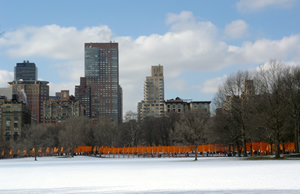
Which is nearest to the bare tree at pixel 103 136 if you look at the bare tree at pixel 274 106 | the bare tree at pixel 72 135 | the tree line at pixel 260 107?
the bare tree at pixel 72 135

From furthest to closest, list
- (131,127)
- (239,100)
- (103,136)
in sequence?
1. (103,136)
2. (131,127)
3. (239,100)

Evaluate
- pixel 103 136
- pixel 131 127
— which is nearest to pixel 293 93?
pixel 131 127

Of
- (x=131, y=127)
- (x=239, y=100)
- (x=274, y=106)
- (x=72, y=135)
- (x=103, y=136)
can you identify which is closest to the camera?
(x=274, y=106)

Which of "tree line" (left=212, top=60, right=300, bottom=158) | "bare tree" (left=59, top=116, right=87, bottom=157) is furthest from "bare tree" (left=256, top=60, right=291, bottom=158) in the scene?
"bare tree" (left=59, top=116, right=87, bottom=157)

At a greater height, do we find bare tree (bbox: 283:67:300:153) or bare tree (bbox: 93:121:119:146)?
bare tree (bbox: 283:67:300:153)

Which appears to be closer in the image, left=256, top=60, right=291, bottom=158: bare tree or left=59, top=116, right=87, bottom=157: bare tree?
left=256, top=60, right=291, bottom=158: bare tree

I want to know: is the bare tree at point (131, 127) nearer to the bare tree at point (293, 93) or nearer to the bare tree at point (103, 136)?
the bare tree at point (103, 136)

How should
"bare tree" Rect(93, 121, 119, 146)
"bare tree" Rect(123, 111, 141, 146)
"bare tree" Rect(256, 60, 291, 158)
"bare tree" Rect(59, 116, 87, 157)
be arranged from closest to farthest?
"bare tree" Rect(256, 60, 291, 158), "bare tree" Rect(59, 116, 87, 157), "bare tree" Rect(93, 121, 119, 146), "bare tree" Rect(123, 111, 141, 146)

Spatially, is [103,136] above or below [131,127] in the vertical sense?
below

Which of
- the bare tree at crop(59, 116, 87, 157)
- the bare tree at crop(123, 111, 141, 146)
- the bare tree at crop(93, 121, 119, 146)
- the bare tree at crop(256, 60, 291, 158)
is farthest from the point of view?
the bare tree at crop(123, 111, 141, 146)

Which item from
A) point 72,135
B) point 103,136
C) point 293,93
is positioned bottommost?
point 103,136

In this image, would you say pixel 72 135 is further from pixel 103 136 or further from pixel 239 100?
pixel 239 100

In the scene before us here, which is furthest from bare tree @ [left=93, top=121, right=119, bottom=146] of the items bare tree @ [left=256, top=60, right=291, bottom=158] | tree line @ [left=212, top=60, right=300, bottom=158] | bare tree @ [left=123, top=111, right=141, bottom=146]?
bare tree @ [left=256, top=60, right=291, bottom=158]

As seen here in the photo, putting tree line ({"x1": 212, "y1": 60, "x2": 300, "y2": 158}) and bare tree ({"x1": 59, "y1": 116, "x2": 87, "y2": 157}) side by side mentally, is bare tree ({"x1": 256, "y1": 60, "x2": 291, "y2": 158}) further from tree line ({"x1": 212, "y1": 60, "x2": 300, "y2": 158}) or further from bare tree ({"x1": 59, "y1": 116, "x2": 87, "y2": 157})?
bare tree ({"x1": 59, "y1": 116, "x2": 87, "y2": 157})
